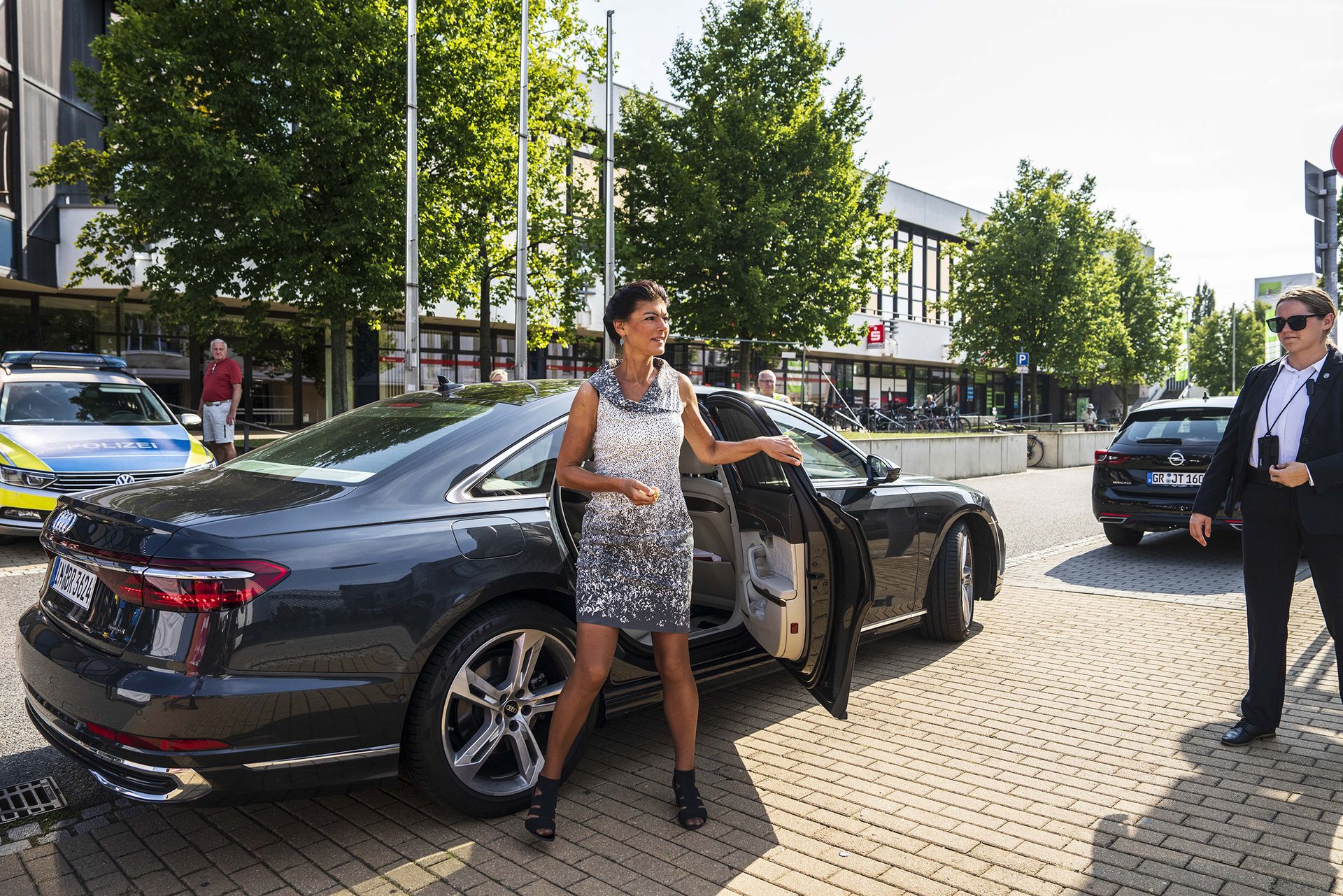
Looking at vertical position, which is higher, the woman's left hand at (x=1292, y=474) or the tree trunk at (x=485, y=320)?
the tree trunk at (x=485, y=320)

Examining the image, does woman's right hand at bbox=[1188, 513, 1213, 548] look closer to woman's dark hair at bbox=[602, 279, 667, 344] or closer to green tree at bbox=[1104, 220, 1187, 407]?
woman's dark hair at bbox=[602, 279, 667, 344]

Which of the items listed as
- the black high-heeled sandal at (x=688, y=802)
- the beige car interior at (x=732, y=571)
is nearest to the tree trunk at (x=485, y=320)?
the beige car interior at (x=732, y=571)

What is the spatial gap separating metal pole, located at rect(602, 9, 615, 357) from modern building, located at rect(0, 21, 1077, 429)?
1.84 m

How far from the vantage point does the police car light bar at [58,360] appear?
10219 mm

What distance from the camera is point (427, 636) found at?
10.1 feet

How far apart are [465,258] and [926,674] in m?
15.3

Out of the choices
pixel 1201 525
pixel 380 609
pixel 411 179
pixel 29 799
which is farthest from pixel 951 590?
pixel 411 179

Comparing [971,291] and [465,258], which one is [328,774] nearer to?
[465,258]

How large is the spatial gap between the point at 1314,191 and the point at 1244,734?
17.9ft

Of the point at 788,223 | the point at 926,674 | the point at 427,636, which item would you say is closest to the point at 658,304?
the point at 427,636

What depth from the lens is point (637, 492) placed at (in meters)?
3.03

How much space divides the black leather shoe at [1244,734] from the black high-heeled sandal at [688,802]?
2401 mm

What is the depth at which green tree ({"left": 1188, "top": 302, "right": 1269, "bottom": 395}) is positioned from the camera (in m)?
76.8

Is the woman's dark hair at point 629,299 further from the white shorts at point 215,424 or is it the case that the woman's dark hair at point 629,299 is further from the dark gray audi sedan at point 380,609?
the white shorts at point 215,424
